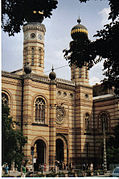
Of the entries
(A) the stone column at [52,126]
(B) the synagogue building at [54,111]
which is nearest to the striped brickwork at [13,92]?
(B) the synagogue building at [54,111]

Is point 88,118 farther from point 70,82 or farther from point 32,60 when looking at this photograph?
point 32,60

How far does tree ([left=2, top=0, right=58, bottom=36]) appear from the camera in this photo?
25.4ft

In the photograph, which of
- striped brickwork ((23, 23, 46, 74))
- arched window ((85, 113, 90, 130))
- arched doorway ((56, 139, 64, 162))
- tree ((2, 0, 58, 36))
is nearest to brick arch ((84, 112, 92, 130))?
arched window ((85, 113, 90, 130))

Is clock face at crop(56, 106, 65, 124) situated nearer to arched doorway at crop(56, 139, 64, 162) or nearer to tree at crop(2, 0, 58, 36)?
arched doorway at crop(56, 139, 64, 162)

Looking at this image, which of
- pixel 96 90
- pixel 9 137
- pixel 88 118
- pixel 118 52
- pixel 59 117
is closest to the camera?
pixel 118 52

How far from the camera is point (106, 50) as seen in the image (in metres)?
8.01

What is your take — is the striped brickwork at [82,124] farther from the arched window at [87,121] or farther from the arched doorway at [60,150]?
the arched doorway at [60,150]

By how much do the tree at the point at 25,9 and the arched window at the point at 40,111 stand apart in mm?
22317

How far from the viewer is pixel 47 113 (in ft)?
101

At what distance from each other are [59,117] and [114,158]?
7.89m

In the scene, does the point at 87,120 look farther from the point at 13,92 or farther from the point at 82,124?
the point at 13,92

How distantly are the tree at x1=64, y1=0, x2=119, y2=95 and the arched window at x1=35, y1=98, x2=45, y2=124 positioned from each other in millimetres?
21732

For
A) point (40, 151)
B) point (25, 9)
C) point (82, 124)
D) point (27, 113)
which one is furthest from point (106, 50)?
point (82, 124)

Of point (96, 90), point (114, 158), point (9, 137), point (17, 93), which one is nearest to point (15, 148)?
point (9, 137)
